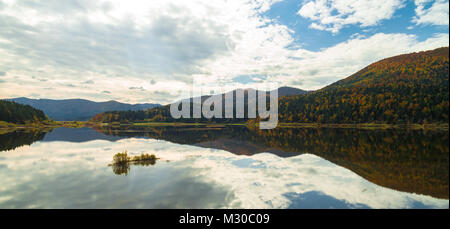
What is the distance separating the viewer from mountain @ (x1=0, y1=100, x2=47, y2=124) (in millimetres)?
136625

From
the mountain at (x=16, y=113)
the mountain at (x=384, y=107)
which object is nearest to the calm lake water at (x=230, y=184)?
the mountain at (x=384, y=107)

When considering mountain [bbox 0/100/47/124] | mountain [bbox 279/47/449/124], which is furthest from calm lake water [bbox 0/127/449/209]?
mountain [bbox 0/100/47/124]

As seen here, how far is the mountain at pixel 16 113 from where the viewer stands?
448ft

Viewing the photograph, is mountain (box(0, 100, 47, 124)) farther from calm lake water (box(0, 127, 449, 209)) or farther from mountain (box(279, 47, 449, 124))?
mountain (box(279, 47, 449, 124))

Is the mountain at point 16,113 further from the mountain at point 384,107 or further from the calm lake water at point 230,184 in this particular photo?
the mountain at point 384,107

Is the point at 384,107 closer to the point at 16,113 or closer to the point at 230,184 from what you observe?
the point at 230,184

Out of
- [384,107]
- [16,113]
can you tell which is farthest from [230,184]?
[16,113]

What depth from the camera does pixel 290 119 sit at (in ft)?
632

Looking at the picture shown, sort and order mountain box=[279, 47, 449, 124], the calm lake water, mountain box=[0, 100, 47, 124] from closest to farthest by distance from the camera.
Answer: the calm lake water → mountain box=[279, 47, 449, 124] → mountain box=[0, 100, 47, 124]

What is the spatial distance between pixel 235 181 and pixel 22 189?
61.7 ft

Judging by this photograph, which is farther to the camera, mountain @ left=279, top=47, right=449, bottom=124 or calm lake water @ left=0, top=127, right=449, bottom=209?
mountain @ left=279, top=47, right=449, bottom=124

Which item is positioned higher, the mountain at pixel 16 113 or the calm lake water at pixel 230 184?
the mountain at pixel 16 113
